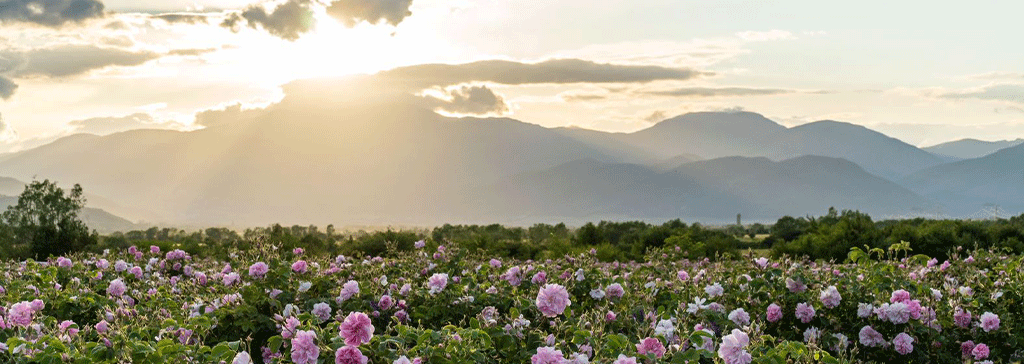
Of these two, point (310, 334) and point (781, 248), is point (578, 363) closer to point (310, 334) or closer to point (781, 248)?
point (310, 334)

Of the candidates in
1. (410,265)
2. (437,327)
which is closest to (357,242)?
(410,265)

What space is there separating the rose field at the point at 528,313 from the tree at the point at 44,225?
17.7m

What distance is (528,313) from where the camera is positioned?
306 inches

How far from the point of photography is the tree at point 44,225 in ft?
83.6

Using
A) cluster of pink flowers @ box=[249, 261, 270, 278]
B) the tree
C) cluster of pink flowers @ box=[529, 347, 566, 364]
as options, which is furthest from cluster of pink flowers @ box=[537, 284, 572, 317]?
the tree

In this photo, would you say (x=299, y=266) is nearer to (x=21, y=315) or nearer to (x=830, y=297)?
(x=21, y=315)

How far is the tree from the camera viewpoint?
83.6ft

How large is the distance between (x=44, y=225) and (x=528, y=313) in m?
23.6

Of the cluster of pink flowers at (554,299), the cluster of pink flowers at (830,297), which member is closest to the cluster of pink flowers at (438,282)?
the cluster of pink flowers at (554,299)

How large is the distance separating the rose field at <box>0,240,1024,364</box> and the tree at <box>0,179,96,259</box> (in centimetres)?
1771

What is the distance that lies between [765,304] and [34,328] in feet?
21.1

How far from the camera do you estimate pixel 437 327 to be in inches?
314

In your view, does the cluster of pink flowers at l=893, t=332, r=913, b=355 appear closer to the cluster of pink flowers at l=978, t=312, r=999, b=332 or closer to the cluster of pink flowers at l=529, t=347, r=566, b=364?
the cluster of pink flowers at l=978, t=312, r=999, b=332

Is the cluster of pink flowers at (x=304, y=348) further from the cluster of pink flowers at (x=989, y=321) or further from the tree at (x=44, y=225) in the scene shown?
the tree at (x=44, y=225)
